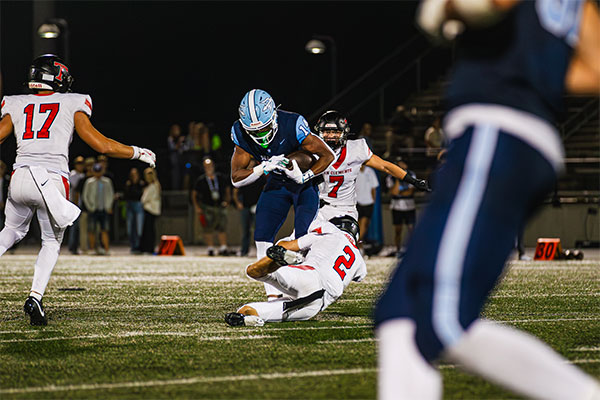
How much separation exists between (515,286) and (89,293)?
434 cm

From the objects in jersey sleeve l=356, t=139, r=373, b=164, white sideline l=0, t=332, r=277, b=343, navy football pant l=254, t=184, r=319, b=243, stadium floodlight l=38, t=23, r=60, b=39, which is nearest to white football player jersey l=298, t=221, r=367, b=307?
navy football pant l=254, t=184, r=319, b=243

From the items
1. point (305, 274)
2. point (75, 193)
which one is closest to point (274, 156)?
point (305, 274)

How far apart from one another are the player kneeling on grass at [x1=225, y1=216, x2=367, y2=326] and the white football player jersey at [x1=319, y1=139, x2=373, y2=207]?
1.09 metres

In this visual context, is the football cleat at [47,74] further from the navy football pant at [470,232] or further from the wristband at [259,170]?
the navy football pant at [470,232]

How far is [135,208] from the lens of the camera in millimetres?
18203

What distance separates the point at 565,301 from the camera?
8242 mm

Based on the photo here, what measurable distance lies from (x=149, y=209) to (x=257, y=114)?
1095cm

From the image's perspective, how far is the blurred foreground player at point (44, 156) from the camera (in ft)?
22.0

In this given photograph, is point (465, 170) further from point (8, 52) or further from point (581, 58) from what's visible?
point (8, 52)

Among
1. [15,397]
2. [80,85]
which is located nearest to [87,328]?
[15,397]

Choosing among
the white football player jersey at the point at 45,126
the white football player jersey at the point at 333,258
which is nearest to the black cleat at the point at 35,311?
the white football player jersey at the point at 45,126

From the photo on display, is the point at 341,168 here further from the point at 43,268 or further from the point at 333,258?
the point at 43,268

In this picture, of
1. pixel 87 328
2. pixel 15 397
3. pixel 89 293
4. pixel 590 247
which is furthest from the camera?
pixel 590 247

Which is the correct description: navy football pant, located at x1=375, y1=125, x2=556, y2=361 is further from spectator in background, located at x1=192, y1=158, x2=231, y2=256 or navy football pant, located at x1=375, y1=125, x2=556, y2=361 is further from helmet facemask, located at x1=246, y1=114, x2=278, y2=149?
spectator in background, located at x1=192, y1=158, x2=231, y2=256
